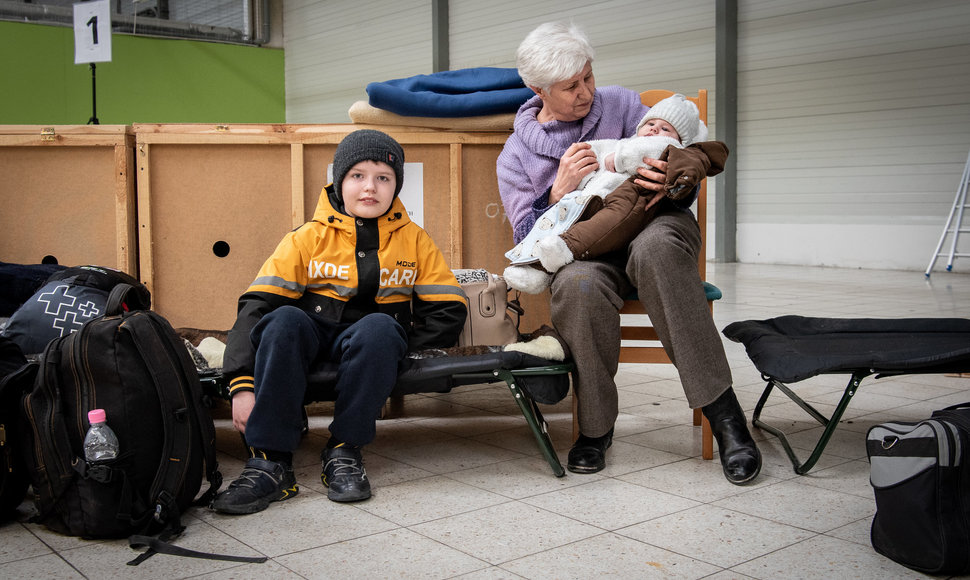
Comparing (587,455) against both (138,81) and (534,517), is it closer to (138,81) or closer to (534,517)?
(534,517)

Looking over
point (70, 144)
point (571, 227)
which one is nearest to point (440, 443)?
point (571, 227)

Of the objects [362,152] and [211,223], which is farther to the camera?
[211,223]

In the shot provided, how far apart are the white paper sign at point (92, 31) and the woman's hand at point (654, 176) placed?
5328mm

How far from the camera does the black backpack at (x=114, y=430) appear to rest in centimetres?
175

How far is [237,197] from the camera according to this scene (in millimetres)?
3223

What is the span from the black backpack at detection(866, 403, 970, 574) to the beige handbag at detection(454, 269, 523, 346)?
1216mm

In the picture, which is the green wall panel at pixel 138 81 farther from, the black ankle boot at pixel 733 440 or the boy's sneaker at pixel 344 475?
the black ankle boot at pixel 733 440

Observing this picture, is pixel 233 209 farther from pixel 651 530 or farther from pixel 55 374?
pixel 651 530

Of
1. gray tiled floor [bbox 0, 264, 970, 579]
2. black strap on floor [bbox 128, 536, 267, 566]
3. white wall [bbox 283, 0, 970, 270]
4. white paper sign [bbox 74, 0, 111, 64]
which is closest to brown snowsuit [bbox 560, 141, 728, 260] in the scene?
gray tiled floor [bbox 0, 264, 970, 579]

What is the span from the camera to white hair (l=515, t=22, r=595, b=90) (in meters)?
2.58

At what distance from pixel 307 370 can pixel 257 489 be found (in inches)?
12.1

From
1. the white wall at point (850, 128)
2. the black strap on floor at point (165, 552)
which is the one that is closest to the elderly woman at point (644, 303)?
the black strap on floor at point (165, 552)

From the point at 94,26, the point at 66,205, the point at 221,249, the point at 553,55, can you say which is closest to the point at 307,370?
the point at 553,55

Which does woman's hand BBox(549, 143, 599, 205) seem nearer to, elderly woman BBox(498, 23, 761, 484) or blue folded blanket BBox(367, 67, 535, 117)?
elderly woman BBox(498, 23, 761, 484)
